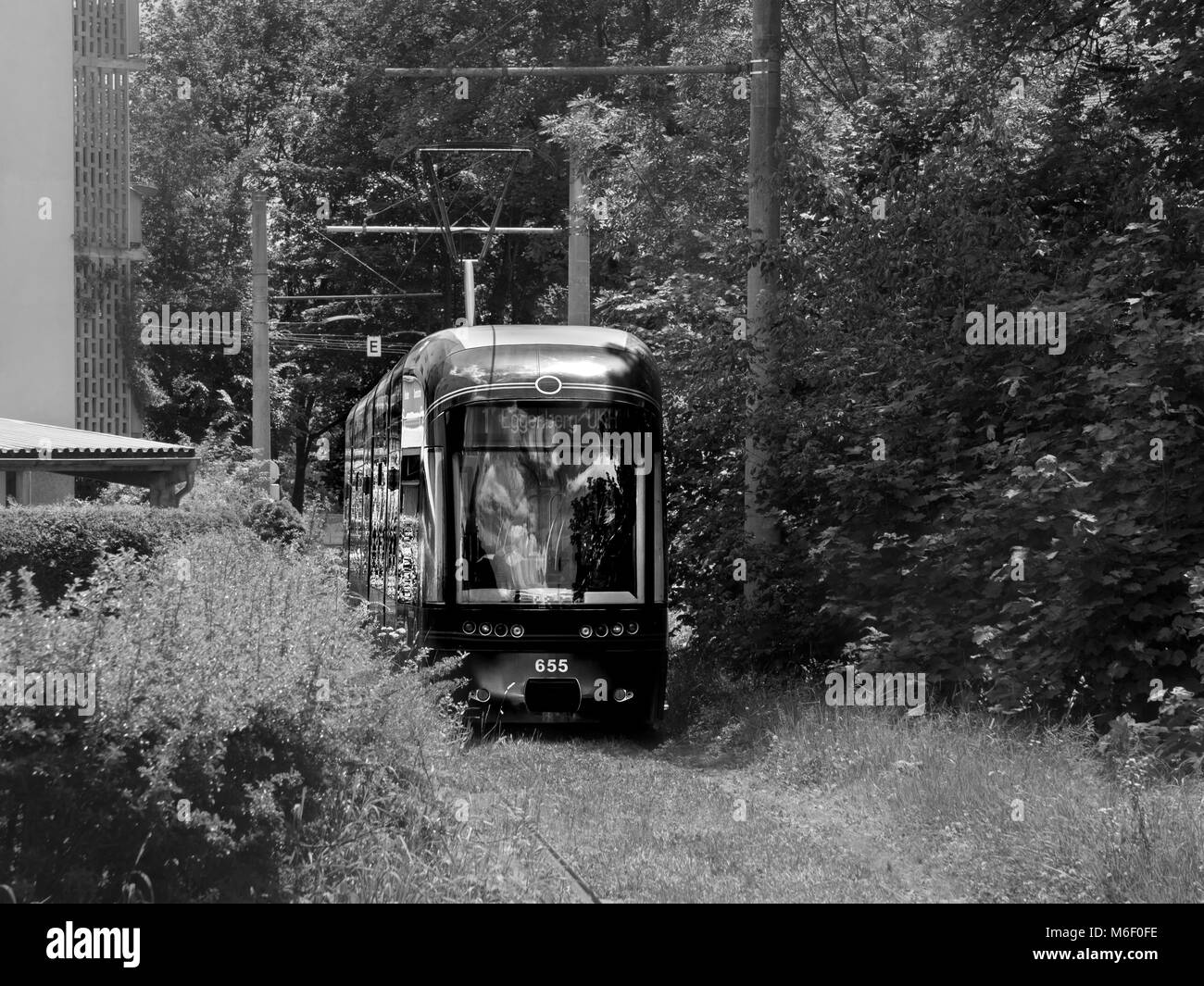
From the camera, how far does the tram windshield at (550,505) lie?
13047 mm

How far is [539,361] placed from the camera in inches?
530

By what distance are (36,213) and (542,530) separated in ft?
87.0

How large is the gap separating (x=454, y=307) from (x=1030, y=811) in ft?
101

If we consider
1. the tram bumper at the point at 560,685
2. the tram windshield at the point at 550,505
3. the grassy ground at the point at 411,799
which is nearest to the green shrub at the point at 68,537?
the tram windshield at the point at 550,505

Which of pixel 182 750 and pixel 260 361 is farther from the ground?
pixel 260 361

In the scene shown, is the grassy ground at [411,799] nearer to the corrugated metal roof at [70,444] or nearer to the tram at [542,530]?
the tram at [542,530]

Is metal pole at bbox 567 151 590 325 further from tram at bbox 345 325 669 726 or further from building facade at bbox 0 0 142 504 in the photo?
building facade at bbox 0 0 142 504

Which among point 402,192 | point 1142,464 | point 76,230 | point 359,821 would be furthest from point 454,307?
point 359,821

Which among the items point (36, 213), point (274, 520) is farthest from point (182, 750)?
point (36, 213)

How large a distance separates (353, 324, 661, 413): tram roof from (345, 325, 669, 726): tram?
0.05ft

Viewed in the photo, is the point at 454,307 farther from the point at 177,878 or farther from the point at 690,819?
the point at 177,878

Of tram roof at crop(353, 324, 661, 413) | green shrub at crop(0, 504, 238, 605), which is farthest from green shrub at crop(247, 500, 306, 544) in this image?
tram roof at crop(353, 324, 661, 413)

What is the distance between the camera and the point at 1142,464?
10320 millimetres

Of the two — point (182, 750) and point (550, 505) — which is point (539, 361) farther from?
point (182, 750)
